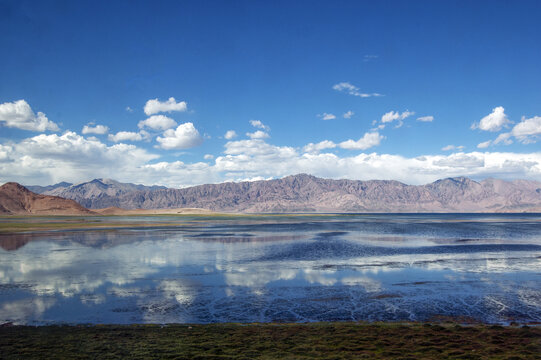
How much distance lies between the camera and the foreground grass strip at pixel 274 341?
509 inches

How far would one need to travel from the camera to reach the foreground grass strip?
42.4 ft

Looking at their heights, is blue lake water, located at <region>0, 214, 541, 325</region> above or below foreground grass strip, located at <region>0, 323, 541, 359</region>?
below

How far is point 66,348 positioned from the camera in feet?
44.3

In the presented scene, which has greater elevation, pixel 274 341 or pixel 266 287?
pixel 274 341

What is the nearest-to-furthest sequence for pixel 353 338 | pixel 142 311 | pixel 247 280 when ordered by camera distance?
pixel 353 338 < pixel 142 311 < pixel 247 280

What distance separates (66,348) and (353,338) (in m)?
10.4

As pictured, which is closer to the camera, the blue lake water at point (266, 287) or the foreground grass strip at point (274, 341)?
the foreground grass strip at point (274, 341)

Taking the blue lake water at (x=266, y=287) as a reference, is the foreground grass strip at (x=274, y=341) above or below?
above

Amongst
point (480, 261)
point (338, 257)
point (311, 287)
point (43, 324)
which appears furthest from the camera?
point (338, 257)

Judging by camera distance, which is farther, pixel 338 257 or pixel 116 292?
pixel 338 257

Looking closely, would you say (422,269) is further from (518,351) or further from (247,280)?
(518,351)

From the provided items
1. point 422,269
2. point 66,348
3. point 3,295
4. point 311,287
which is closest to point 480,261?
point 422,269

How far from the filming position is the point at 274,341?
563 inches

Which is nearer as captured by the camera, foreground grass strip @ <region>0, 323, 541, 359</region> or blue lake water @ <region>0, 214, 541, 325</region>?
foreground grass strip @ <region>0, 323, 541, 359</region>
